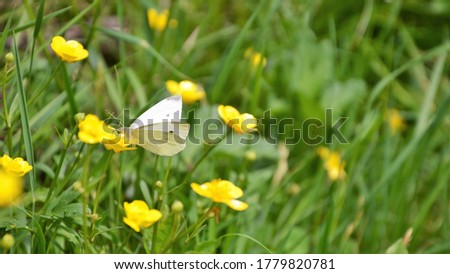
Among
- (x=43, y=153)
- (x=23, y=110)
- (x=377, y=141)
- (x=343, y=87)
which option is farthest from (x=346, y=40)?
(x=23, y=110)

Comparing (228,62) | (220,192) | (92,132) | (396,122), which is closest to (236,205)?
(220,192)

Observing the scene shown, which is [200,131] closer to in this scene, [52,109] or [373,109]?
[52,109]

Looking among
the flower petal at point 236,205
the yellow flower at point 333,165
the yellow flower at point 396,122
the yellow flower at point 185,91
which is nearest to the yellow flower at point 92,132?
the flower petal at point 236,205

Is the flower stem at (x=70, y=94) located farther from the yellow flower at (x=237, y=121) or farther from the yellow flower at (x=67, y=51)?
the yellow flower at (x=237, y=121)

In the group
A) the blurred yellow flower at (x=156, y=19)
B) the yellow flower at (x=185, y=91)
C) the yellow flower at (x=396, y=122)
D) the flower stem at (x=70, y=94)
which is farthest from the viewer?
the yellow flower at (x=396, y=122)

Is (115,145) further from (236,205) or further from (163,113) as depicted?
(236,205)

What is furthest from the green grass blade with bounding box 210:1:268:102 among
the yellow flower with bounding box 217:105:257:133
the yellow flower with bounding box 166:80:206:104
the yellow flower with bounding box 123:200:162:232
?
the yellow flower with bounding box 123:200:162:232
